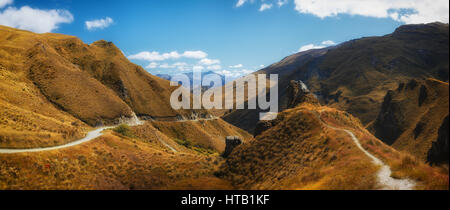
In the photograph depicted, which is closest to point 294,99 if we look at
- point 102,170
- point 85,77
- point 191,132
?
point 102,170

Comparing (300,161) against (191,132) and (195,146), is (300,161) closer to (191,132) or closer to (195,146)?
(195,146)

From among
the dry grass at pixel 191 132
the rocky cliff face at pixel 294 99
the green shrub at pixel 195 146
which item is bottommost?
the green shrub at pixel 195 146

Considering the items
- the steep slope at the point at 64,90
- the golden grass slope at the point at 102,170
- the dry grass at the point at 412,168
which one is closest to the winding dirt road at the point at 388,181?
the dry grass at the point at 412,168

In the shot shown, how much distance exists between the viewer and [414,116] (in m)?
90.2

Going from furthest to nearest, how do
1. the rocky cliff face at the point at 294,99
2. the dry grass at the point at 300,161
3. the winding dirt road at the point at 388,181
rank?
the rocky cliff face at the point at 294,99, the dry grass at the point at 300,161, the winding dirt road at the point at 388,181

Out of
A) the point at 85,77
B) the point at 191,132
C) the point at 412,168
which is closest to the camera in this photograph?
the point at 412,168

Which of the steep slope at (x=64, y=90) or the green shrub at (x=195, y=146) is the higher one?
the steep slope at (x=64, y=90)

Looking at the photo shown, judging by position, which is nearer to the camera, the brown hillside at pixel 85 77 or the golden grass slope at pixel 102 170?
the golden grass slope at pixel 102 170

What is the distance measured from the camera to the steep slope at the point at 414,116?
7394 centimetres

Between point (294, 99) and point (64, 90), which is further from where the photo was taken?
point (64, 90)

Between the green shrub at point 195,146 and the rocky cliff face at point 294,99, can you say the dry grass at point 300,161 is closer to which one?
the rocky cliff face at point 294,99

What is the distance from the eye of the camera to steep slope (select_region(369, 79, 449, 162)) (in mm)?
73938

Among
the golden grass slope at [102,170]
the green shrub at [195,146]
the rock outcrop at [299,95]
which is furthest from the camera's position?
the green shrub at [195,146]
